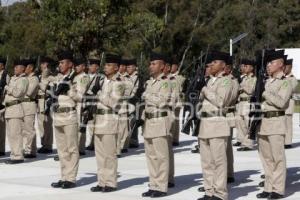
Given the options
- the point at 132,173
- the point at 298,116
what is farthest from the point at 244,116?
the point at 298,116

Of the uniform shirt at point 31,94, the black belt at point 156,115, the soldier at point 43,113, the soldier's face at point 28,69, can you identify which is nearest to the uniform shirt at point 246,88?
the soldier at point 43,113

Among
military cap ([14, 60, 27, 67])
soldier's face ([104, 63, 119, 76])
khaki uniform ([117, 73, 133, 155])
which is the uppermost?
military cap ([14, 60, 27, 67])

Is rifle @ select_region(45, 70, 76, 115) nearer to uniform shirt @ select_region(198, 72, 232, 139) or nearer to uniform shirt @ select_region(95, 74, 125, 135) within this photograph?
uniform shirt @ select_region(95, 74, 125, 135)

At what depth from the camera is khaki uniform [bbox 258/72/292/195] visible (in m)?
9.21

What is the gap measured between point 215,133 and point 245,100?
222 inches

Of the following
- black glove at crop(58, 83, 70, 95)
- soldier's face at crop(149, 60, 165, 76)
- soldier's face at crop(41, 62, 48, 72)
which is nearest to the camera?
soldier's face at crop(149, 60, 165, 76)

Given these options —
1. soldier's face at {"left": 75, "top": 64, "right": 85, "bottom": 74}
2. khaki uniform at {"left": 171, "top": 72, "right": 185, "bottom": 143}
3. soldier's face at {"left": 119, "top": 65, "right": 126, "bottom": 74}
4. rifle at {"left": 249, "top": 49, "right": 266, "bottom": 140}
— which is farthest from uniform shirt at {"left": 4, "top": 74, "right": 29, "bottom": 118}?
rifle at {"left": 249, "top": 49, "right": 266, "bottom": 140}

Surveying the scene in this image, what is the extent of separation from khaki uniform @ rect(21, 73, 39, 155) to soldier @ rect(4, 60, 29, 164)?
0.47 m

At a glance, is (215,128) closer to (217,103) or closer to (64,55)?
(217,103)

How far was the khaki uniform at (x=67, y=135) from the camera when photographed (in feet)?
34.0

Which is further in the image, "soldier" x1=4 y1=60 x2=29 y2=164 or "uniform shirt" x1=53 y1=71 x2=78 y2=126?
"soldier" x1=4 y1=60 x2=29 y2=164

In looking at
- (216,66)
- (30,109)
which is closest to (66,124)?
(216,66)

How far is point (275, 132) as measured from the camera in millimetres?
9266

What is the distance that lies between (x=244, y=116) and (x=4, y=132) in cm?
488
